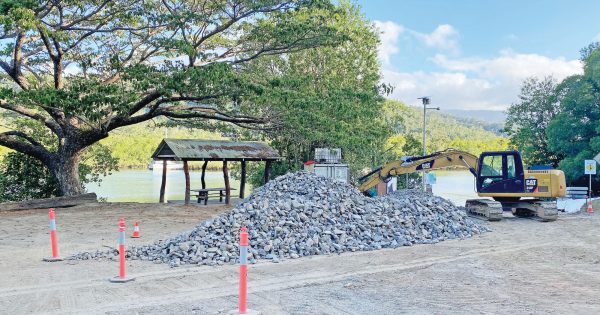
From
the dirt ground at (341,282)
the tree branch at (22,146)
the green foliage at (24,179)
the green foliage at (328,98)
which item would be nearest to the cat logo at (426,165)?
the green foliage at (328,98)

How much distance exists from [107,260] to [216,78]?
8.15 metres

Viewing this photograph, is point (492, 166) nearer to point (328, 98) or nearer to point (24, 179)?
point (328, 98)

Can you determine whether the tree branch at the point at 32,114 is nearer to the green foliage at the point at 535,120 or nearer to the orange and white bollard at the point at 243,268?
the orange and white bollard at the point at 243,268

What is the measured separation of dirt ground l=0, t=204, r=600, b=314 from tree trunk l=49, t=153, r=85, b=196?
873cm

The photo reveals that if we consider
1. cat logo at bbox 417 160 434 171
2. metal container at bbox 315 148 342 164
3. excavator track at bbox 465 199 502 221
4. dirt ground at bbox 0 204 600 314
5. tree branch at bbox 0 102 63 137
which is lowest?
dirt ground at bbox 0 204 600 314

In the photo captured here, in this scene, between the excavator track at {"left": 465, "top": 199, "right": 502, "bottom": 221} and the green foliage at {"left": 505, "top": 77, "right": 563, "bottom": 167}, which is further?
the green foliage at {"left": 505, "top": 77, "right": 563, "bottom": 167}

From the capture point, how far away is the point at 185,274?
8.91 metres

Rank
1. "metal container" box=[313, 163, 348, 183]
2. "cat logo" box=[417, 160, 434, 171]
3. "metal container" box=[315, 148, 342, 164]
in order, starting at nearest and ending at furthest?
"cat logo" box=[417, 160, 434, 171] < "metal container" box=[313, 163, 348, 183] < "metal container" box=[315, 148, 342, 164]

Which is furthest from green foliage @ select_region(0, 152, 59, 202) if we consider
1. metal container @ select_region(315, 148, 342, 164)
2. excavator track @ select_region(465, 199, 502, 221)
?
excavator track @ select_region(465, 199, 502, 221)

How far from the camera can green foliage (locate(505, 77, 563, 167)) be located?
39.6m

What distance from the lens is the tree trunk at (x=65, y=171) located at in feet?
70.9

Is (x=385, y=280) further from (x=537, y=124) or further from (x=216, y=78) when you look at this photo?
(x=537, y=124)

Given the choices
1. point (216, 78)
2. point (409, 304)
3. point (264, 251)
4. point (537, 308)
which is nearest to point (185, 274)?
point (264, 251)

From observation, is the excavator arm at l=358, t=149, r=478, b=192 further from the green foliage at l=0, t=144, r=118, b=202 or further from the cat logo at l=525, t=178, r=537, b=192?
the green foliage at l=0, t=144, r=118, b=202
